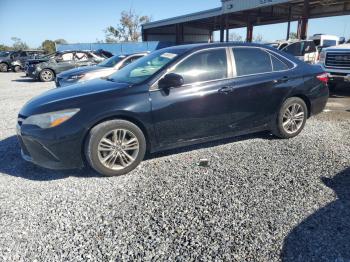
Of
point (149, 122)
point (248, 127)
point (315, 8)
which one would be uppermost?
point (315, 8)

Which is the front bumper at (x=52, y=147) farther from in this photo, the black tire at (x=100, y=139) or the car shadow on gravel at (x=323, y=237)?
the car shadow on gravel at (x=323, y=237)

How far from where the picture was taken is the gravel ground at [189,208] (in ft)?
8.43

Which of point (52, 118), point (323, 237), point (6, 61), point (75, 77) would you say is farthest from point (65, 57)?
point (323, 237)

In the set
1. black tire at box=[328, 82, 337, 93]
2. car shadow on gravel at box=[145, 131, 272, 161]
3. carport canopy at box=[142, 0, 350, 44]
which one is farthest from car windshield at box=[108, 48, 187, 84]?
carport canopy at box=[142, 0, 350, 44]

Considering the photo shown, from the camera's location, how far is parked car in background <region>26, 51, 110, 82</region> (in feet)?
52.5

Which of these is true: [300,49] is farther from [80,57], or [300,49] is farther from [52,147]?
[52,147]

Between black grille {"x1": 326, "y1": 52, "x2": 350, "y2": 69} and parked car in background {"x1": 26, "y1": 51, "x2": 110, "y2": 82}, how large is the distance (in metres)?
12.0

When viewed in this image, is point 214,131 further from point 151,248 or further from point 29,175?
point 29,175

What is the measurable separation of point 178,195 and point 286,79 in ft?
9.09

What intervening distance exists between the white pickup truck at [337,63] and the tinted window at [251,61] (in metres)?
4.67

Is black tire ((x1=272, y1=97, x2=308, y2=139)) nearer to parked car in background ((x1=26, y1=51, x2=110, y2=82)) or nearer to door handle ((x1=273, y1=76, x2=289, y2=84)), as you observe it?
door handle ((x1=273, y1=76, x2=289, y2=84))

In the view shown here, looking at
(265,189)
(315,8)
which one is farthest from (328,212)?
(315,8)

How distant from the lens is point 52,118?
365cm

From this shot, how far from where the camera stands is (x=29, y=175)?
4043mm
